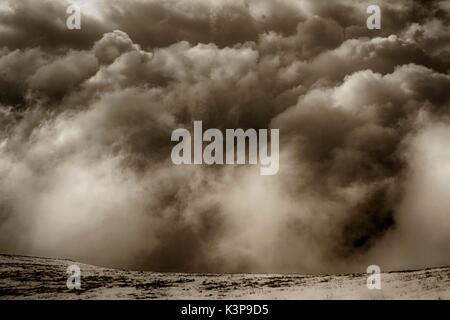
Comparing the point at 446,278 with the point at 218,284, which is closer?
the point at 446,278

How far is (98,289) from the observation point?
43.1m

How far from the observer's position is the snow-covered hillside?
37.7 metres

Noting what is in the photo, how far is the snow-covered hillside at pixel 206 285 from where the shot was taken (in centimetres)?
3769

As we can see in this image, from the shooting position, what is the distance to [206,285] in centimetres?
4625
